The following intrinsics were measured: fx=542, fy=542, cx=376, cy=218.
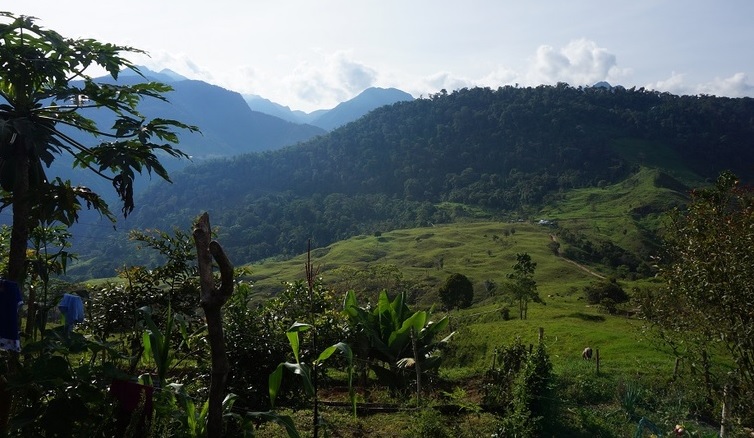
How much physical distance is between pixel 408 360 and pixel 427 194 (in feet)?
423

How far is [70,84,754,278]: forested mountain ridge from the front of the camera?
121 meters

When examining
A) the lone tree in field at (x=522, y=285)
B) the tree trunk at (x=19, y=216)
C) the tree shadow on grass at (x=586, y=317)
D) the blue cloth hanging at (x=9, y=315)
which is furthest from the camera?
the lone tree in field at (x=522, y=285)

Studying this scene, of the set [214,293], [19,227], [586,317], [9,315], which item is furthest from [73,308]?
[586,317]

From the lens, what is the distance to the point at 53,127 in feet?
11.2

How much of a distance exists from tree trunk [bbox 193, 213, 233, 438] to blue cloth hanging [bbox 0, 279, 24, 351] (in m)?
1.09

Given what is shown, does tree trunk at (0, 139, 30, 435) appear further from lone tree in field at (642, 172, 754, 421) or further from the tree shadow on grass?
the tree shadow on grass

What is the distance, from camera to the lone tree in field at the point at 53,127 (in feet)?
10.3

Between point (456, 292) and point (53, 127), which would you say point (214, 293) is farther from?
point (456, 292)

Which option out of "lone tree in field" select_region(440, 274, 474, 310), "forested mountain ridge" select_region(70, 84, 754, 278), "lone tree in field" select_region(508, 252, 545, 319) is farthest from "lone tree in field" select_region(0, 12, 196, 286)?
"forested mountain ridge" select_region(70, 84, 754, 278)

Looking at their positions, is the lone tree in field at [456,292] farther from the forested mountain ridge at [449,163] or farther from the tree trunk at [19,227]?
the forested mountain ridge at [449,163]

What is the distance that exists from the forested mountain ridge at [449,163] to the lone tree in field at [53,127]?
105821mm

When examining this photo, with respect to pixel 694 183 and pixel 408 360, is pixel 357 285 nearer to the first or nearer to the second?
pixel 408 360

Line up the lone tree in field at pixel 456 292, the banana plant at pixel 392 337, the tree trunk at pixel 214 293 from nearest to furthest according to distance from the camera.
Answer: the tree trunk at pixel 214 293, the banana plant at pixel 392 337, the lone tree in field at pixel 456 292

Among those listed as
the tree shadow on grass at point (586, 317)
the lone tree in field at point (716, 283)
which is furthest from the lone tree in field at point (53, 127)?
the tree shadow on grass at point (586, 317)
